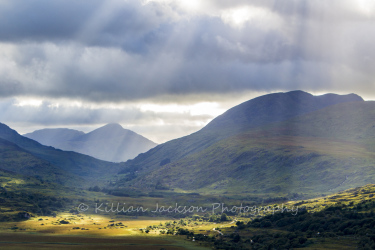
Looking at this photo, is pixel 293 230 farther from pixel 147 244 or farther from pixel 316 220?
pixel 147 244

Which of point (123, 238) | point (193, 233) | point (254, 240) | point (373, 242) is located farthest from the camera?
point (193, 233)

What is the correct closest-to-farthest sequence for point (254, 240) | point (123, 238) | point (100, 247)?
1. point (100, 247)
2. point (254, 240)
3. point (123, 238)

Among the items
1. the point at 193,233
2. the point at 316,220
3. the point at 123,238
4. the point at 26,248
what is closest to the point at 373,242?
the point at 316,220

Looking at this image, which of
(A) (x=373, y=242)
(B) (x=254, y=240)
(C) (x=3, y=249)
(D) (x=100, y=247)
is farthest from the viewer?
(B) (x=254, y=240)

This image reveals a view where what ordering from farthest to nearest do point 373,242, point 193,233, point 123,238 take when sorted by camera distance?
1. point 193,233
2. point 123,238
3. point 373,242

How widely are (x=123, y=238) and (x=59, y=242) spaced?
26.6 m

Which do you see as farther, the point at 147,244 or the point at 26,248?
the point at 147,244

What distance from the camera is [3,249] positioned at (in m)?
148

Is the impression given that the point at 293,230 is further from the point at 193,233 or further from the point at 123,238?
the point at 123,238

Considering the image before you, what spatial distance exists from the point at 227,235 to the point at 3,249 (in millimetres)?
91349

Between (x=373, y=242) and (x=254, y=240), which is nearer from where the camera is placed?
(x=373, y=242)

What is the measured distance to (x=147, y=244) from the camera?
167 metres

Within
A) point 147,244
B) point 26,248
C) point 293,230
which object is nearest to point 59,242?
point 26,248

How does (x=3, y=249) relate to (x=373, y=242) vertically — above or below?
below
